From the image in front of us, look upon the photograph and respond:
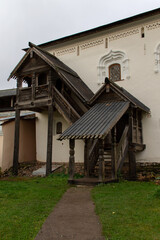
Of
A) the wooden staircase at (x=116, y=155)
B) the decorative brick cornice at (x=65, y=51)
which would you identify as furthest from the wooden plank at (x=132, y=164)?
the decorative brick cornice at (x=65, y=51)

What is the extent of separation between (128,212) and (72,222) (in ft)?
3.82

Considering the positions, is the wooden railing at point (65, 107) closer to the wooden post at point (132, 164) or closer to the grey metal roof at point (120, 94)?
the grey metal roof at point (120, 94)

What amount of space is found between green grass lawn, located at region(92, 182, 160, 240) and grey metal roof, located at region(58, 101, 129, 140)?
1745mm

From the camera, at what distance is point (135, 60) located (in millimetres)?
11875

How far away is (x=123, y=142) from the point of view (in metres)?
9.43

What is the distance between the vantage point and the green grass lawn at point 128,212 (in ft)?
12.1

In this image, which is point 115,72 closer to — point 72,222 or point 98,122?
point 98,122

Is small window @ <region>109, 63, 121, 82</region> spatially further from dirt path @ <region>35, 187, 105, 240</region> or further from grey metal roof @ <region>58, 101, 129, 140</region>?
dirt path @ <region>35, 187, 105, 240</region>

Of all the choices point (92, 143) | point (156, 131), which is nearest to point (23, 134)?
point (92, 143)

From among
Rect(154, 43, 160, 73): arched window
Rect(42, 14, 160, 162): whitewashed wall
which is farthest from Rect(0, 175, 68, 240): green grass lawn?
Rect(154, 43, 160, 73): arched window

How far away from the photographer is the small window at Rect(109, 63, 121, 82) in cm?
1247

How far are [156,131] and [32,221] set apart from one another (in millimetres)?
7864

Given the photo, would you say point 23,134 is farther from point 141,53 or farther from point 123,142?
point 141,53

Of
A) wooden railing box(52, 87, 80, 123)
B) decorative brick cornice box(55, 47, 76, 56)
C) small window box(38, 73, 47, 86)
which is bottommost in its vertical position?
wooden railing box(52, 87, 80, 123)
